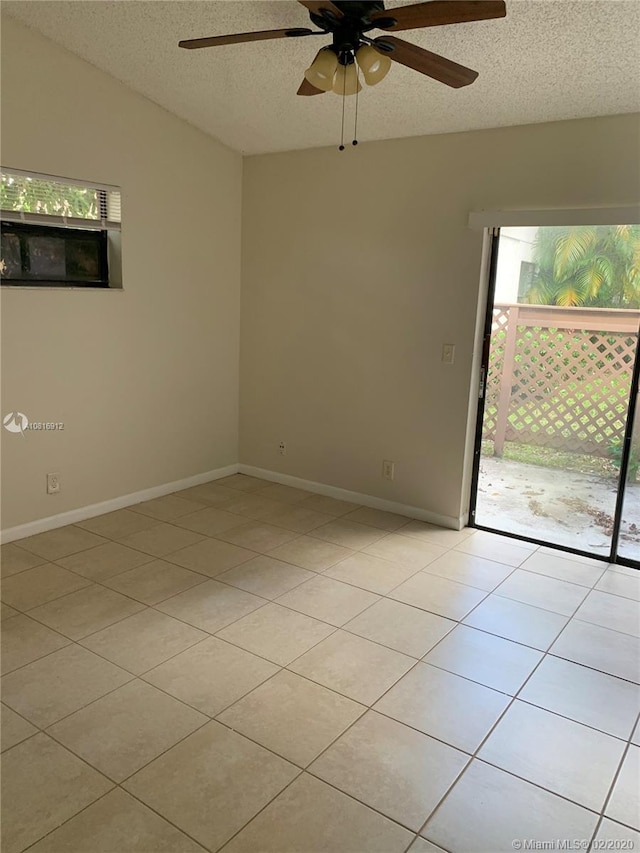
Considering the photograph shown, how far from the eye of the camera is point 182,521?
3969mm

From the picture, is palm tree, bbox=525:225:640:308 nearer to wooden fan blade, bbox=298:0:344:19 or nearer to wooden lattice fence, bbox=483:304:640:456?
wooden lattice fence, bbox=483:304:640:456

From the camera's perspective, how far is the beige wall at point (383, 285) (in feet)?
11.2

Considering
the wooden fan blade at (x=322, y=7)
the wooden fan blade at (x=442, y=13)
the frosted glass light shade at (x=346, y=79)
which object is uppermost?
the wooden fan blade at (x=322, y=7)

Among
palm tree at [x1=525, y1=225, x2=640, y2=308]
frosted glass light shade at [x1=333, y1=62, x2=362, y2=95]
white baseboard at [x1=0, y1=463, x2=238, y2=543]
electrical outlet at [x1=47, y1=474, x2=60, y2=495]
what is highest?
frosted glass light shade at [x1=333, y1=62, x2=362, y2=95]

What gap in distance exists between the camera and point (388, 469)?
423 centimetres

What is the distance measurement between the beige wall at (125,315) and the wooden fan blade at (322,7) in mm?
1948

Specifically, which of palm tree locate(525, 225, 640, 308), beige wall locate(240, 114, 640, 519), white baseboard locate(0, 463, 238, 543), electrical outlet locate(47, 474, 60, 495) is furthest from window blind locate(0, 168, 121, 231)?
palm tree locate(525, 225, 640, 308)

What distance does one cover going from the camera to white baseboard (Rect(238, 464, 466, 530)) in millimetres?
4039

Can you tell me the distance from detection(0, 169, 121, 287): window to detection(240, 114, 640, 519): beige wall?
115 cm

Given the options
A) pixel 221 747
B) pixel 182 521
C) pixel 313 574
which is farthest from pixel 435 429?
pixel 221 747

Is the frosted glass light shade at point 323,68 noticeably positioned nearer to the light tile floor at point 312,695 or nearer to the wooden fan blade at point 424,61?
the wooden fan blade at point 424,61

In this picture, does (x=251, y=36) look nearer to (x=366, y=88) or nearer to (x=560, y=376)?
(x=366, y=88)

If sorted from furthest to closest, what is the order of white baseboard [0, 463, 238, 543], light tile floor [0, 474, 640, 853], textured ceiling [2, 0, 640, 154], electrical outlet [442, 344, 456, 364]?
electrical outlet [442, 344, 456, 364] < white baseboard [0, 463, 238, 543] < textured ceiling [2, 0, 640, 154] < light tile floor [0, 474, 640, 853]

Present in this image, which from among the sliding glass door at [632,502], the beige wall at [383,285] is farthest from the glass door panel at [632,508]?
the beige wall at [383,285]
